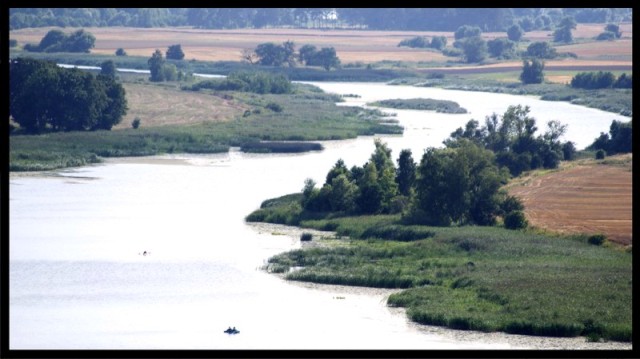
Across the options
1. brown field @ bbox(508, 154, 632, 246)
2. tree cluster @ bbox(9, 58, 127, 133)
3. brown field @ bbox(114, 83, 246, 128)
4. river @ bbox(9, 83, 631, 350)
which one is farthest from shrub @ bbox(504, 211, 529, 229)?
brown field @ bbox(114, 83, 246, 128)

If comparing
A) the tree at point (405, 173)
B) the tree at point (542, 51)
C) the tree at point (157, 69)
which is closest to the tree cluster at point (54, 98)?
the tree at point (405, 173)

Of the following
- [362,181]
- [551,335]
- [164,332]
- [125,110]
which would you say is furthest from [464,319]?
[125,110]

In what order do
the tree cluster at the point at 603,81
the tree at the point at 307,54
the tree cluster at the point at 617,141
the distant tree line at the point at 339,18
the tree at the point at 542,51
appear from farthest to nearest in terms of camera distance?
the distant tree line at the point at 339,18
the tree at the point at 542,51
the tree at the point at 307,54
the tree cluster at the point at 603,81
the tree cluster at the point at 617,141

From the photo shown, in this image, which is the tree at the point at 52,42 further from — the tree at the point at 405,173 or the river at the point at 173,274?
the tree at the point at 405,173

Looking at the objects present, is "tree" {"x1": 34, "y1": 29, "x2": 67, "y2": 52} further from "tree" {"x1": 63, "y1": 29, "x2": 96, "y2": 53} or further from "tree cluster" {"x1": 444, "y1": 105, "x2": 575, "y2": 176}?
"tree cluster" {"x1": 444, "y1": 105, "x2": 575, "y2": 176}

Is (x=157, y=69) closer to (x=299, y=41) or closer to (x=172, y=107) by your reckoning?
(x=172, y=107)
